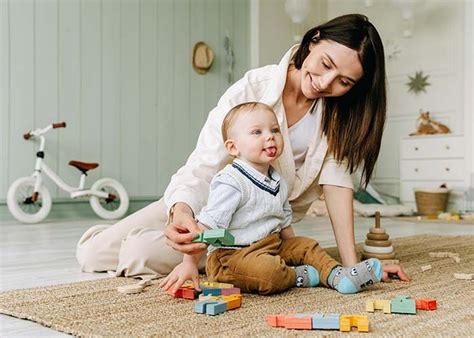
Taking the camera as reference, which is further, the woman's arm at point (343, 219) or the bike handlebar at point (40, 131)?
the bike handlebar at point (40, 131)

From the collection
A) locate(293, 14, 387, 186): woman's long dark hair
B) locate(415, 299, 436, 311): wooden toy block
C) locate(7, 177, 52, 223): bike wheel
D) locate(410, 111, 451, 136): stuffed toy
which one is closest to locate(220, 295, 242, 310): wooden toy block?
locate(415, 299, 436, 311): wooden toy block

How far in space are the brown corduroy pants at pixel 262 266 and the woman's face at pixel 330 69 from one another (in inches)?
14.6

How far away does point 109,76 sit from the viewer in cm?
397

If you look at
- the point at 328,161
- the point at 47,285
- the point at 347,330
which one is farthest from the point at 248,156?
the point at 47,285

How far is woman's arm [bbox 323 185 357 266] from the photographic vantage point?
1480mm

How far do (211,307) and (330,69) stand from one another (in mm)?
635

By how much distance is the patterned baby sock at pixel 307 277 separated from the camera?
1348 mm

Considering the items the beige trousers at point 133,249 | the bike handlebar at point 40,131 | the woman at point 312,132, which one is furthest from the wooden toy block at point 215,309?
the bike handlebar at point 40,131

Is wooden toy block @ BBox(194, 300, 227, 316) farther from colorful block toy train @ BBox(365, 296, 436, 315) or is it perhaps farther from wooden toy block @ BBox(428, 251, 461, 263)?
wooden toy block @ BBox(428, 251, 461, 263)

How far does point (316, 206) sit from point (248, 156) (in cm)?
295

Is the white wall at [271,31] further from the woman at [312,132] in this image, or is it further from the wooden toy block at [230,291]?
the wooden toy block at [230,291]

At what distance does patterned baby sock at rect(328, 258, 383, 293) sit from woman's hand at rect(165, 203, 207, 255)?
12.7 inches

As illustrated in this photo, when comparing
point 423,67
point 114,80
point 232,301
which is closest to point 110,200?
point 114,80

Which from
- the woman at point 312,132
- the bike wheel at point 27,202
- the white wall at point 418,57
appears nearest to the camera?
the woman at point 312,132
